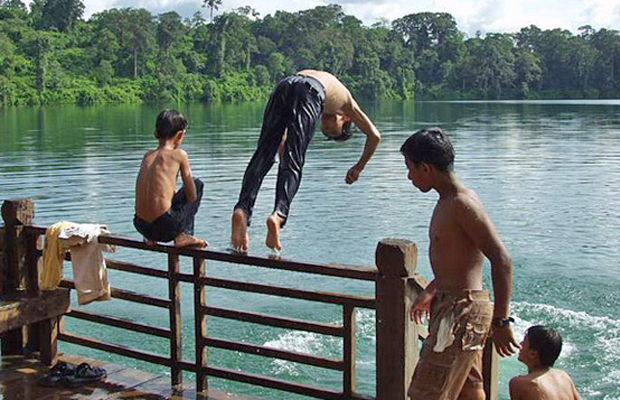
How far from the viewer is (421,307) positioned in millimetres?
3648

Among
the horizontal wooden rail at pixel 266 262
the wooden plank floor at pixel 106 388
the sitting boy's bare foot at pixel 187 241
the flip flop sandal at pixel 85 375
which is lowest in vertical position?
the wooden plank floor at pixel 106 388

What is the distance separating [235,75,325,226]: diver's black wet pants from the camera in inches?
168

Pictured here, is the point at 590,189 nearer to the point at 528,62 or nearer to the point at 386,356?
the point at 386,356

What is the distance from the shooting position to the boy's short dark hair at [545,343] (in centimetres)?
365

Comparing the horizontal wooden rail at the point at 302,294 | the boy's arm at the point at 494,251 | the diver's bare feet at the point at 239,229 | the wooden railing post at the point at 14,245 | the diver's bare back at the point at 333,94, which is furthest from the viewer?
the wooden railing post at the point at 14,245

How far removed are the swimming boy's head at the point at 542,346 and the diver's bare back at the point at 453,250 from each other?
0.49 metres

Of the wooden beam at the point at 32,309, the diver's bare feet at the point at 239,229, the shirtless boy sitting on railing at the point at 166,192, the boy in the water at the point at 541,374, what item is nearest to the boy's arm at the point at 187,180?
the shirtless boy sitting on railing at the point at 166,192

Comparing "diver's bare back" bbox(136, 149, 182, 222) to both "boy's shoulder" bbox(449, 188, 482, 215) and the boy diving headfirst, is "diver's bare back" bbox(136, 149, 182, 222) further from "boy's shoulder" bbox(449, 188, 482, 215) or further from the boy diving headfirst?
"boy's shoulder" bbox(449, 188, 482, 215)

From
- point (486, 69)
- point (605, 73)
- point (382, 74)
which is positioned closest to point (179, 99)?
point (382, 74)

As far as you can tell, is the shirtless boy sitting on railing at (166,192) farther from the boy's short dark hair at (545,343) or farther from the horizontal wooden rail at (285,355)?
the boy's short dark hair at (545,343)

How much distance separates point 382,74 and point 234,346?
333ft

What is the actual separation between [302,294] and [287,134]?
2.98ft

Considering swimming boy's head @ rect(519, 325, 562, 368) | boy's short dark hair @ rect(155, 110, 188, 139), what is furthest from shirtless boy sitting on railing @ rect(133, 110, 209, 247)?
swimming boy's head @ rect(519, 325, 562, 368)

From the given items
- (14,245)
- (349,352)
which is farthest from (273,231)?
(14,245)
